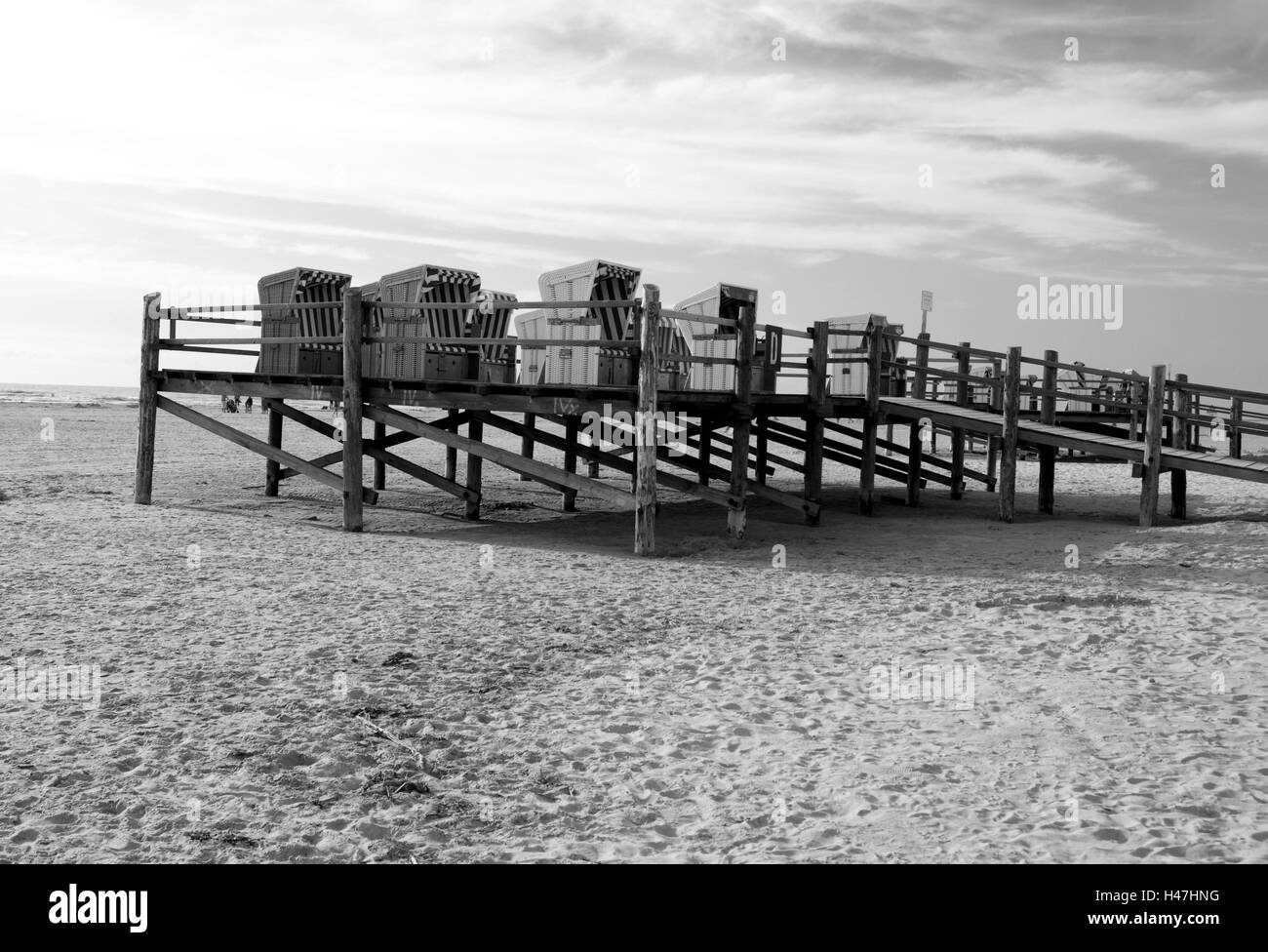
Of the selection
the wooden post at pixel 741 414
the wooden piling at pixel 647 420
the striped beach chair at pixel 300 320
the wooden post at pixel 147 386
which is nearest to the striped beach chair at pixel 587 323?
the wooden piling at pixel 647 420

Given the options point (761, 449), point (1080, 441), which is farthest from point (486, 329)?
point (1080, 441)

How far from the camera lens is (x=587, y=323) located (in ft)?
42.7

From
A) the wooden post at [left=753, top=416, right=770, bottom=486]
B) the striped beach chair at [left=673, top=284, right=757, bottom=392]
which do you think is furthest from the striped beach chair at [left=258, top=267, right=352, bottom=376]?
the wooden post at [left=753, top=416, right=770, bottom=486]

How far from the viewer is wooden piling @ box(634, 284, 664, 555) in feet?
38.0

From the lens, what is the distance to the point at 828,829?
15.4ft

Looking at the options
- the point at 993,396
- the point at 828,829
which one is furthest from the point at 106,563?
the point at 993,396

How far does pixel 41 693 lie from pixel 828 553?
8368 millimetres

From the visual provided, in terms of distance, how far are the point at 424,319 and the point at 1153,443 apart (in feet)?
32.2

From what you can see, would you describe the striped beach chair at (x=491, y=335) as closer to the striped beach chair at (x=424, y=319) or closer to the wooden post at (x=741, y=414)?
the striped beach chair at (x=424, y=319)

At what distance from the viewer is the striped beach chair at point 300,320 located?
1556cm

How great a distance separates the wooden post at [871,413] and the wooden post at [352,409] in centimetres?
736

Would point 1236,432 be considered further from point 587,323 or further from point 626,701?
point 626,701

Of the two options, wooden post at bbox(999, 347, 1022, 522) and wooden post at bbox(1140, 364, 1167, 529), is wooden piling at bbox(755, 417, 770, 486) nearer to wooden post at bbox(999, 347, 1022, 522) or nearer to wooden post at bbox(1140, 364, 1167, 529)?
wooden post at bbox(999, 347, 1022, 522)
